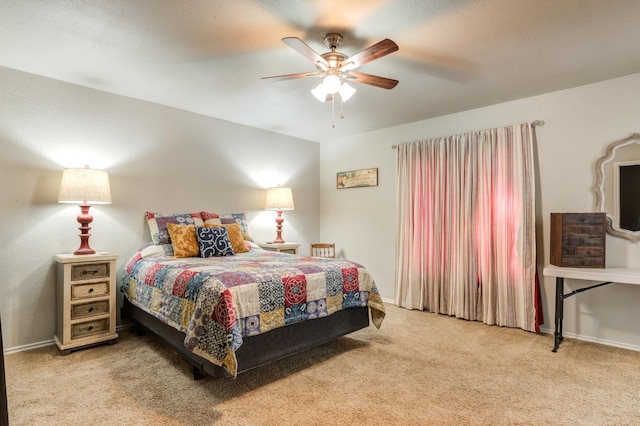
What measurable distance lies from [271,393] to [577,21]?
10.1 feet

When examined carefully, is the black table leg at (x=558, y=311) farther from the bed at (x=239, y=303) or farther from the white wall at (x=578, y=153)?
the bed at (x=239, y=303)

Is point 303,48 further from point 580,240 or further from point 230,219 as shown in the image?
point 580,240

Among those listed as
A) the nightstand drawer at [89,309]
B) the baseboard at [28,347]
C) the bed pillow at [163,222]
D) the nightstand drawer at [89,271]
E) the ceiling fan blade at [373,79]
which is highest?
the ceiling fan blade at [373,79]

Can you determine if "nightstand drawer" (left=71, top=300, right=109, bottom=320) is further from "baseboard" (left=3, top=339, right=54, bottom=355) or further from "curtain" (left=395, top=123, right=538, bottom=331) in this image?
"curtain" (left=395, top=123, right=538, bottom=331)

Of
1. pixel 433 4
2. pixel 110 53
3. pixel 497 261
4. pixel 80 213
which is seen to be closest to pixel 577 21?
pixel 433 4

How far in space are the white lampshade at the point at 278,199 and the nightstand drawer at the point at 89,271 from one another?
6.82ft

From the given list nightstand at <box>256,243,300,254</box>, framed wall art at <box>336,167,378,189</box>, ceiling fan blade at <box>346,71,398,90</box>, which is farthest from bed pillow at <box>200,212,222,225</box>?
ceiling fan blade at <box>346,71,398,90</box>

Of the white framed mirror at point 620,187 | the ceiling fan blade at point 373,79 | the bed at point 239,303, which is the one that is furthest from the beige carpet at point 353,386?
the ceiling fan blade at point 373,79

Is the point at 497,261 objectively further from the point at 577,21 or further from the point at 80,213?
the point at 80,213

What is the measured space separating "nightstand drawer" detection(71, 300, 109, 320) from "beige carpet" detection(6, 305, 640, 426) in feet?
0.99

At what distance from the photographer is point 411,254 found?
4371 millimetres

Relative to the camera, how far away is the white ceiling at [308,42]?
209 cm

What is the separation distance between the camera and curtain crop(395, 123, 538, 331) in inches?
139

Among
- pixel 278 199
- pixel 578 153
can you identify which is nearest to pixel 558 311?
pixel 578 153
